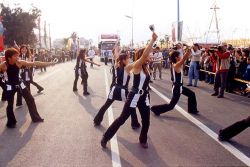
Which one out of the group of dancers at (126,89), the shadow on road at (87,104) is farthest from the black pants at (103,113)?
the shadow on road at (87,104)

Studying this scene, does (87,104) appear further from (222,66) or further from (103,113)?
(222,66)

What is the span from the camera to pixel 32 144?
24.6 feet

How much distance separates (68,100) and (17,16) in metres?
37.2

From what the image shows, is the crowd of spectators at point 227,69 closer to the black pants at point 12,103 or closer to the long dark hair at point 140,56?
the black pants at point 12,103

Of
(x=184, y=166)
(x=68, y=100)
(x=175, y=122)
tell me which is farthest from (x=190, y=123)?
(x=68, y=100)

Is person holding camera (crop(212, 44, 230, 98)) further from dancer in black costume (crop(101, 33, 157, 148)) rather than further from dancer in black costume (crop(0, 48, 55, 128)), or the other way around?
dancer in black costume (crop(101, 33, 157, 148))

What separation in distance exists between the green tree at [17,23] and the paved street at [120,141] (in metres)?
37.7

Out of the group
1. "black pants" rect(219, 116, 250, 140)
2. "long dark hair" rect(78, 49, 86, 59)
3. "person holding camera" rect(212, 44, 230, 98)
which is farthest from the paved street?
"long dark hair" rect(78, 49, 86, 59)

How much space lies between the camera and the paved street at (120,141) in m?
6.42

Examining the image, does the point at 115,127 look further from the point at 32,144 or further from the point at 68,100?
the point at 68,100

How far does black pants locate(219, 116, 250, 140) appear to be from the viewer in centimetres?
720

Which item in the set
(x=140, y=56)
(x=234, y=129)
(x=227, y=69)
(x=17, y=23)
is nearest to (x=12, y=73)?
(x=140, y=56)

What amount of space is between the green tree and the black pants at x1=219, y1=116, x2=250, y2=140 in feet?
141

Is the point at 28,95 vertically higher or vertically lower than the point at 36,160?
higher
